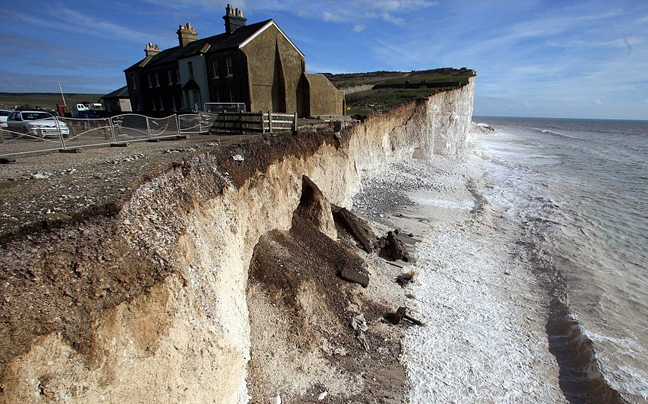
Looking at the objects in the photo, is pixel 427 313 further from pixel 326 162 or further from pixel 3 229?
pixel 3 229

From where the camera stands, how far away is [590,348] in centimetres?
864

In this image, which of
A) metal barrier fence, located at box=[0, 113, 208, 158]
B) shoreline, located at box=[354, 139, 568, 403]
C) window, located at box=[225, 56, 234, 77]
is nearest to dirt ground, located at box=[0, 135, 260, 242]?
metal barrier fence, located at box=[0, 113, 208, 158]

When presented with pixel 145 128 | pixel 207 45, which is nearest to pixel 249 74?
pixel 207 45

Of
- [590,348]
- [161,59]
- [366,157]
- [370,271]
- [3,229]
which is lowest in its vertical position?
[590,348]

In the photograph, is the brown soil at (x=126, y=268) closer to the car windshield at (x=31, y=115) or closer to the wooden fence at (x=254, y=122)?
the wooden fence at (x=254, y=122)

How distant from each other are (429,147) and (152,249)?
105ft

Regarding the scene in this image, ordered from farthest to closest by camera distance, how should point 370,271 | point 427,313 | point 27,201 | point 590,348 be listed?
point 370,271 → point 427,313 → point 590,348 → point 27,201

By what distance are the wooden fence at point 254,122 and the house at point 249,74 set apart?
8516mm

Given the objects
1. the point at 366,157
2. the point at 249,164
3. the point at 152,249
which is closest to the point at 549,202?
the point at 366,157

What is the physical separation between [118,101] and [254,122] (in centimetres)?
3540

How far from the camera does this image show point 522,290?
1148cm

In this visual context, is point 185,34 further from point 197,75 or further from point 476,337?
point 476,337

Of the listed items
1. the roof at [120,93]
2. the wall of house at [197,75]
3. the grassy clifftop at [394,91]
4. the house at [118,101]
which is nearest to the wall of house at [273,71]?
the wall of house at [197,75]

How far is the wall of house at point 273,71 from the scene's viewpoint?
23141 mm
